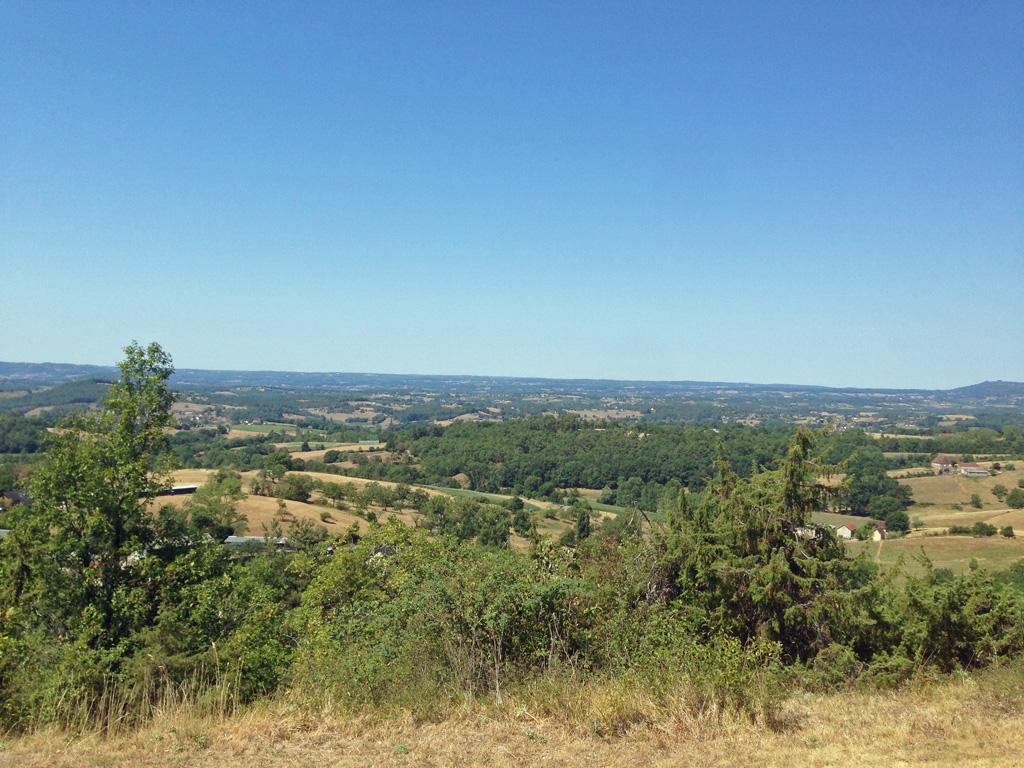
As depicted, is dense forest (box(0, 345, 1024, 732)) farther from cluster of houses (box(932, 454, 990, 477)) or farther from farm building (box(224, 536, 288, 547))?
cluster of houses (box(932, 454, 990, 477))

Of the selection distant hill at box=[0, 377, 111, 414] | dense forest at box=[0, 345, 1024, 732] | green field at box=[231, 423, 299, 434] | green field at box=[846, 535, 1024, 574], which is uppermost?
dense forest at box=[0, 345, 1024, 732]

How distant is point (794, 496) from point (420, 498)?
2202 inches

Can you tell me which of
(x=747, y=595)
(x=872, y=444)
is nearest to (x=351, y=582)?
(x=747, y=595)

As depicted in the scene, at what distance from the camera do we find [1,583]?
1052 centimetres

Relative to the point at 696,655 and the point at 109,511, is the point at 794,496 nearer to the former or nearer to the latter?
the point at 696,655

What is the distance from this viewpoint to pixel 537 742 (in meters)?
5.04

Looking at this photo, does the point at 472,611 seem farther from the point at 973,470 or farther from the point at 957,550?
the point at 973,470

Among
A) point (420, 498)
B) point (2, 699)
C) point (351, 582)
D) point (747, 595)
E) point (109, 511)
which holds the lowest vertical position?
point (420, 498)

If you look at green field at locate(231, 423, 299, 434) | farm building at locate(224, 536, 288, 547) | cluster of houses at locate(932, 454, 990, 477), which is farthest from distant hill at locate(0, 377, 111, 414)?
cluster of houses at locate(932, 454, 990, 477)

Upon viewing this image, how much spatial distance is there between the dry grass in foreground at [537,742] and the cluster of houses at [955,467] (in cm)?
8795

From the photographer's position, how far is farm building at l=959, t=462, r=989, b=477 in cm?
7553

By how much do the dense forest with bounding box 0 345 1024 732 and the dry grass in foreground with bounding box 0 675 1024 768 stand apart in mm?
326

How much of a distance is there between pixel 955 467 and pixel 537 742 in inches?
3842

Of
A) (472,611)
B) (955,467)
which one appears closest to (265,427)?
(955,467)
